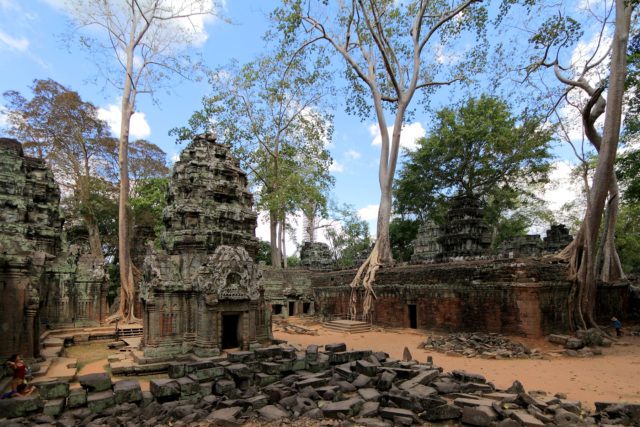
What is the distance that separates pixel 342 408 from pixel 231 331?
649 cm

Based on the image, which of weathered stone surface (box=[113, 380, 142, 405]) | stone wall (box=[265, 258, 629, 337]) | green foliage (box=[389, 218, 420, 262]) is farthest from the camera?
green foliage (box=[389, 218, 420, 262])

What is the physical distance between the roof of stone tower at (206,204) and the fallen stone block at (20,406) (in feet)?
18.5

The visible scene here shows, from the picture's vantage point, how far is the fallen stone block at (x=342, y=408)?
613 cm

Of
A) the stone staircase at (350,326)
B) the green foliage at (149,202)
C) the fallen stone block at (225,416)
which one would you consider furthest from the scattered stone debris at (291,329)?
the fallen stone block at (225,416)

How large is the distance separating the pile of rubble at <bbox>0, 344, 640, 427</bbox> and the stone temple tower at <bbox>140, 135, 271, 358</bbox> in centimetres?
271

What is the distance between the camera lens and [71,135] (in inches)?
996

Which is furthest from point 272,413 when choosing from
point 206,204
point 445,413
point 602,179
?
point 602,179

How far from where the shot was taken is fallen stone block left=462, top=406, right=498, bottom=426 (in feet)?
18.2

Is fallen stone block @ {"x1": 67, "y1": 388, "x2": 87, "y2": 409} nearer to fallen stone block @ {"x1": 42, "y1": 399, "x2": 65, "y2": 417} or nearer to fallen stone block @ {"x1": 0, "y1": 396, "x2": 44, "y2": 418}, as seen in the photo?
fallen stone block @ {"x1": 42, "y1": 399, "x2": 65, "y2": 417}

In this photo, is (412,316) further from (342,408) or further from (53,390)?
(53,390)

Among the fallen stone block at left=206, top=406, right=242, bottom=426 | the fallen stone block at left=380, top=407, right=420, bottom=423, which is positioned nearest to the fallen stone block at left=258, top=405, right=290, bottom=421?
the fallen stone block at left=206, top=406, right=242, bottom=426

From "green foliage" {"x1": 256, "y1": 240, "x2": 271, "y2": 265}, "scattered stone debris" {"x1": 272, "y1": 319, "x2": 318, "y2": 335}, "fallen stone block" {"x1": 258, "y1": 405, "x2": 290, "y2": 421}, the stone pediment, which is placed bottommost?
"scattered stone debris" {"x1": 272, "y1": 319, "x2": 318, "y2": 335}

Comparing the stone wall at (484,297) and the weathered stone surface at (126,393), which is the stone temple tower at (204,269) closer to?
the weathered stone surface at (126,393)

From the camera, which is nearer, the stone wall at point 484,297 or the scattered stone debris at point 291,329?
the stone wall at point 484,297
